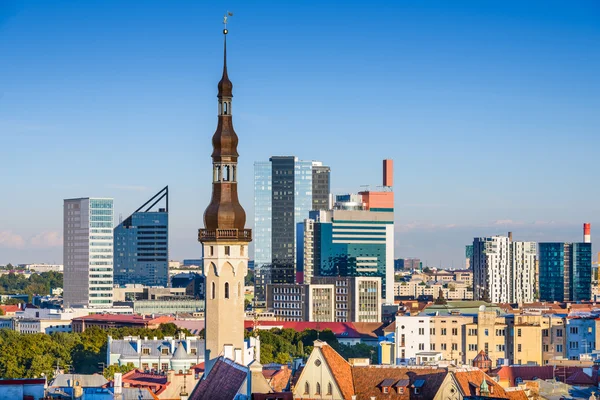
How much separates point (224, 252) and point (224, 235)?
2.72 feet

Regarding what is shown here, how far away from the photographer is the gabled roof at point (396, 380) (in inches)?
3108

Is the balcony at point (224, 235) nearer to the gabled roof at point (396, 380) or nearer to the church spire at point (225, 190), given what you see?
the church spire at point (225, 190)

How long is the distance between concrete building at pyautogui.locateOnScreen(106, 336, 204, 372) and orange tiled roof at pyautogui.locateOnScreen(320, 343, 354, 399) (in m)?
45.9

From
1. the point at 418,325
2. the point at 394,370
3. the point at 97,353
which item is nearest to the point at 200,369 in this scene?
the point at 394,370

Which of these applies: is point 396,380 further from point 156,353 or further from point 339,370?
point 156,353

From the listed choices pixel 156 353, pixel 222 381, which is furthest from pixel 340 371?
pixel 156 353

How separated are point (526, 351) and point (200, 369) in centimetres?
4658

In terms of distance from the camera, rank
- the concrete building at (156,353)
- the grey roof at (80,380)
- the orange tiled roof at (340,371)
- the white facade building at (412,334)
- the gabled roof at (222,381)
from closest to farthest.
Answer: the gabled roof at (222,381), the orange tiled roof at (340,371), the grey roof at (80,380), the concrete building at (156,353), the white facade building at (412,334)

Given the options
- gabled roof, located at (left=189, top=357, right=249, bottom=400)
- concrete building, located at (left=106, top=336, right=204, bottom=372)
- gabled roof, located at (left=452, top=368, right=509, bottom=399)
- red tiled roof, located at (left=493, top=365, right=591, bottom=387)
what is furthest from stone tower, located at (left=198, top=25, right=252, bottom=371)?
concrete building, located at (left=106, top=336, right=204, bottom=372)

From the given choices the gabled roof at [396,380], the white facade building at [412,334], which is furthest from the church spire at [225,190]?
the white facade building at [412,334]

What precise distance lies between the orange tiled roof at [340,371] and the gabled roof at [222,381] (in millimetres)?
8880

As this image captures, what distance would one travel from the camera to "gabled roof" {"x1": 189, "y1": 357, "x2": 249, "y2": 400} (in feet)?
210

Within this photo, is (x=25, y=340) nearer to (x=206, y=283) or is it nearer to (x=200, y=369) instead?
(x=200, y=369)

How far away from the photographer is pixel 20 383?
7562cm
